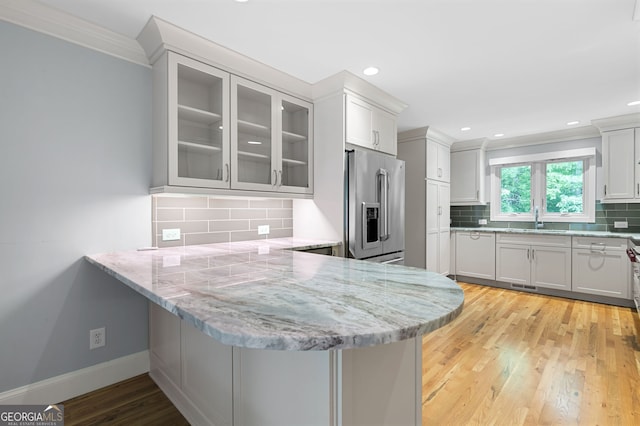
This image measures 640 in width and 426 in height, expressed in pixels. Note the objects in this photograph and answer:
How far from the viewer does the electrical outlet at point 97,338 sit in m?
1.89

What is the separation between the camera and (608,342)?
254cm

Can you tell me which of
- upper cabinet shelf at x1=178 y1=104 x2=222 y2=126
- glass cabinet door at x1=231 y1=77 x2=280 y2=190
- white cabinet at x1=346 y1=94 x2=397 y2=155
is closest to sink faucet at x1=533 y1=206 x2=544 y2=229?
white cabinet at x1=346 y1=94 x2=397 y2=155

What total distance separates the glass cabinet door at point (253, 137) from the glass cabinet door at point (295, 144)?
0.16 m

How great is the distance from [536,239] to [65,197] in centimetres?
510

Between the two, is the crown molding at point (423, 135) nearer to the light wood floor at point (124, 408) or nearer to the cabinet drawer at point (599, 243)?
the cabinet drawer at point (599, 243)

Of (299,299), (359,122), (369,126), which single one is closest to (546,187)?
(369,126)

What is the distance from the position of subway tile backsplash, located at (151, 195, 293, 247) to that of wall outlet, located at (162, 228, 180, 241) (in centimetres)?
2

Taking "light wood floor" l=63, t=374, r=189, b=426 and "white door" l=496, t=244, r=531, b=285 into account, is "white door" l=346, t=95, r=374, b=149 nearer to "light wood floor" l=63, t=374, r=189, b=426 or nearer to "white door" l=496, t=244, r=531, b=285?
"light wood floor" l=63, t=374, r=189, b=426

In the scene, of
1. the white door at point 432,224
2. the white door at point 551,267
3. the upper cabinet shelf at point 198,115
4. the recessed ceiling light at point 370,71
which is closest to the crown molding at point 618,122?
the white door at point 551,267

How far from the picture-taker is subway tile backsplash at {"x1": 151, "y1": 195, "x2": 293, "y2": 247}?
2.21 m

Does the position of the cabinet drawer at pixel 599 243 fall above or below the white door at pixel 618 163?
below

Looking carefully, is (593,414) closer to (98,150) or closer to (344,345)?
(344,345)

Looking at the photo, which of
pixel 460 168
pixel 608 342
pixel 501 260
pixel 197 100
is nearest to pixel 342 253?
pixel 197 100

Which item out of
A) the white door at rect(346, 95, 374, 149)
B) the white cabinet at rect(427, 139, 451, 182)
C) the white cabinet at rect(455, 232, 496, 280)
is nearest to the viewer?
the white door at rect(346, 95, 374, 149)
